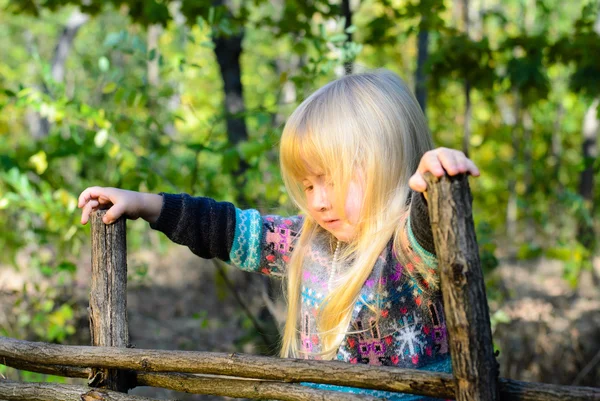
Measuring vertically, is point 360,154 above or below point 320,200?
above

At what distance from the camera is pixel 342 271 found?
1.76 m

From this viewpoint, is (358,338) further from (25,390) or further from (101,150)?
(101,150)

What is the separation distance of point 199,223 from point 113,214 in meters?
0.26

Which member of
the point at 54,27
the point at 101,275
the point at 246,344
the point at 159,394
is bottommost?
the point at 159,394

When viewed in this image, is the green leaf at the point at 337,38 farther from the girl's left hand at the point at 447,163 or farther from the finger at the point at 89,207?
the girl's left hand at the point at 447,163

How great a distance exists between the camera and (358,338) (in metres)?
1.74

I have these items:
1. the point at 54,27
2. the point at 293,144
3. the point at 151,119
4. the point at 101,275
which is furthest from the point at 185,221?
the point at 54,27

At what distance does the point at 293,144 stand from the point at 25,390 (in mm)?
1008

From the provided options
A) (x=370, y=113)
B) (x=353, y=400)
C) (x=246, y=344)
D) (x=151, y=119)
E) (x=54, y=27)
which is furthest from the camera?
(x=54, y=27)

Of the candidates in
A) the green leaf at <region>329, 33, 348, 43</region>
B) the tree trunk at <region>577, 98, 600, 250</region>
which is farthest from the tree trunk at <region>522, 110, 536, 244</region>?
the green leaf at <region>329, 33, 348, 43</region>

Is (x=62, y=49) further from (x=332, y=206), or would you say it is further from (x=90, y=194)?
(x=332, y=206)

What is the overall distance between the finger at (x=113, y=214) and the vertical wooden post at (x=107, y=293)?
0.6 inches

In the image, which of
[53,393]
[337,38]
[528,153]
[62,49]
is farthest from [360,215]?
[62,49]

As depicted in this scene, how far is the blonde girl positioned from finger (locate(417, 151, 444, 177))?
15.9 inches
